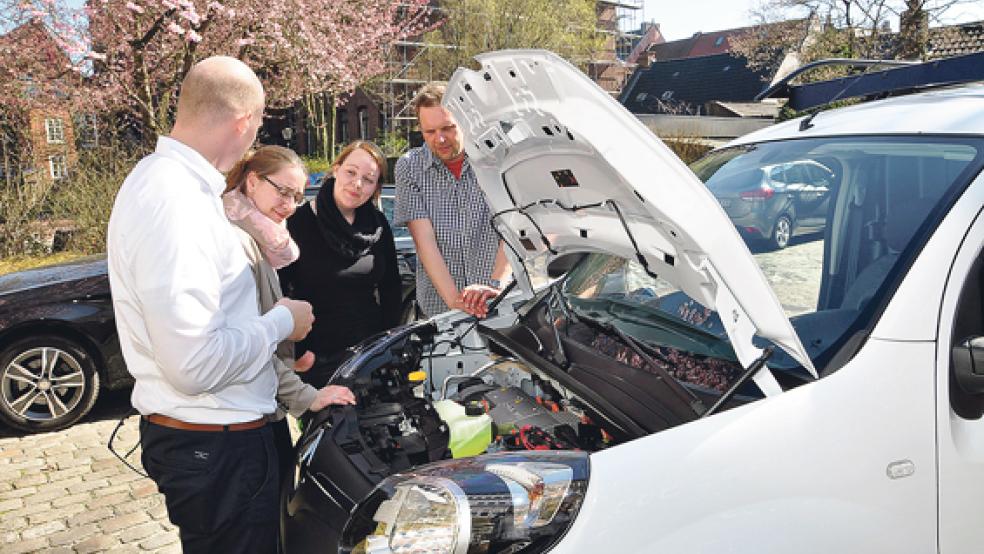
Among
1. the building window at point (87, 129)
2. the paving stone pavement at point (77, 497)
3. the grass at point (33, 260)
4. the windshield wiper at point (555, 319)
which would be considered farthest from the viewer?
the building window at point (87, 129)

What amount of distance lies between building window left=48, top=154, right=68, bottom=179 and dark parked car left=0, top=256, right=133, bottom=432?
6.88m

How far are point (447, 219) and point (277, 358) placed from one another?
1.43 m

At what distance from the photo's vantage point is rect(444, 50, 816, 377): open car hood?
1.69 meters

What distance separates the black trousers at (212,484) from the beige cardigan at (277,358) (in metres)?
0.32

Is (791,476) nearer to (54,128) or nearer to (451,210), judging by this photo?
(451,210)

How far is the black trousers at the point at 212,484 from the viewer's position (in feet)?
6.70

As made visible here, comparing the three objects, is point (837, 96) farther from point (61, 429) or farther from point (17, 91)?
point (17, 91)

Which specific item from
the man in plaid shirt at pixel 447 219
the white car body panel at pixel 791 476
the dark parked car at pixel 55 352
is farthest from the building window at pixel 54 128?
the white car body panel at pixel 791 476

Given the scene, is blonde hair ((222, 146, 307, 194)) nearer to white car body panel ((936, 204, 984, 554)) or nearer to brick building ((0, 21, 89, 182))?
white car body panel ((936, 204, 984, 554))

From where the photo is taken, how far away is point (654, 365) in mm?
2100

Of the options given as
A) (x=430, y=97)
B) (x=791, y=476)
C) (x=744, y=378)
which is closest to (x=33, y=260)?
(x=430, y=97)

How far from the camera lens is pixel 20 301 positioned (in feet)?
16.1

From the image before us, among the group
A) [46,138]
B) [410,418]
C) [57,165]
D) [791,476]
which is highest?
[791,476]

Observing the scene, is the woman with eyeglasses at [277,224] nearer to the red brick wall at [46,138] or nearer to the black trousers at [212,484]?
the black trousers at [212,484]
